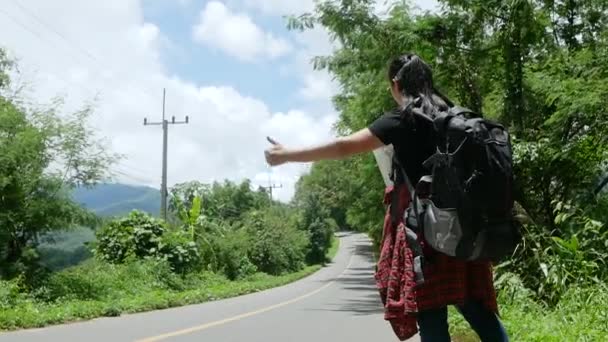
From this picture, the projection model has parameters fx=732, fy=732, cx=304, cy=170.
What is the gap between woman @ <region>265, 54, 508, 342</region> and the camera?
2838mm

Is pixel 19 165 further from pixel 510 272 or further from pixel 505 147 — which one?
pixel 505 147

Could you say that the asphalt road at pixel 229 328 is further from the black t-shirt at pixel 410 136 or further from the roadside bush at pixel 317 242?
the roadside bush at pixel 317 242

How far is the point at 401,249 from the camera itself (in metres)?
2.95

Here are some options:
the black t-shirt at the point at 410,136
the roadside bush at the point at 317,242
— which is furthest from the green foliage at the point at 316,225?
the black t-shirt at the point at 410,136

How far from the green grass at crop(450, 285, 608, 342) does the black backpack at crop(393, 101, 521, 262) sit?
353 centimetres

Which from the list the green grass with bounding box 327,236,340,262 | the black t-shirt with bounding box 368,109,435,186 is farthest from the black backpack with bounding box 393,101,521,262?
the green grass with bounding box 327,236,340,262

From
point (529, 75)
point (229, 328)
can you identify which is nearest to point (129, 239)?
point (229, 328)

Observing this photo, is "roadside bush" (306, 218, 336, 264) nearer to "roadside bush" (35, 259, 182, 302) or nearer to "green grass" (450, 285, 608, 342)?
"roadside bush" (35, 259, 182, 302)

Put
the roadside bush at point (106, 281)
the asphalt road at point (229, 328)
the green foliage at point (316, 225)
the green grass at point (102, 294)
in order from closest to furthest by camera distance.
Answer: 1. the asphalt road at point (229, 328)
2. the green grass at point (102, 294)
3. the roadside bush at point (106, 281)
4. the green foliage at point (316, 225)

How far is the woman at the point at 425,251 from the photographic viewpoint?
2838 mm

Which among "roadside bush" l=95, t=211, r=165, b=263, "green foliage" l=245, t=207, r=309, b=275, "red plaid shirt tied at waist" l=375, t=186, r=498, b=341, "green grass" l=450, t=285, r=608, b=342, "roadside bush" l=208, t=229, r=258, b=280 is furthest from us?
"green foliage" l=245, t=207, r=309, b=275

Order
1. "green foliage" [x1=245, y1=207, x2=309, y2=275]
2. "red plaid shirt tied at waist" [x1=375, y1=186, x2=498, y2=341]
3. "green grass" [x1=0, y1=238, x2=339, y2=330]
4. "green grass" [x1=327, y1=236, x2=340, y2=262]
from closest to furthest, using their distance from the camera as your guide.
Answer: "red plaid shirt tied at waist" [x1=375, y1=186, x2=498, y2=341] → "green grass" [x1=0, y1=238, x2=339, y2=330] → "green foliage" [x1=245, y1=207, x2=309, y2=275] → "green grass" [x1=327, y1=236, x2=340, y2=262]

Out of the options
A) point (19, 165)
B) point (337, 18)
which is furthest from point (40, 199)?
point (337, 18)

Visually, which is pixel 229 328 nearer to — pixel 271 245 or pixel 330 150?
pixel 330 150
